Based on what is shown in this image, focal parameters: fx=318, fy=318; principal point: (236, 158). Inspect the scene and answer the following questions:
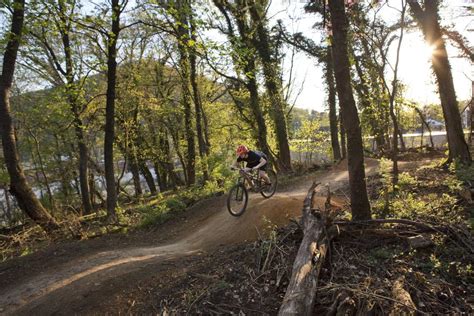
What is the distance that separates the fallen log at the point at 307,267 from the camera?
3.68 meters

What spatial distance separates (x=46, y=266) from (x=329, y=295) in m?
6.10

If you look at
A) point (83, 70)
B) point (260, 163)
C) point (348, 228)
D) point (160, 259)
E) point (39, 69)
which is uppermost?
point (39, 69)

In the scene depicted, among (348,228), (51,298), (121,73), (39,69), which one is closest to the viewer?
(51,298)

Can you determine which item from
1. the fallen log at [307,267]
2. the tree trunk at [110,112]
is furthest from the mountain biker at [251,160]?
the tree trunk at [110,112]

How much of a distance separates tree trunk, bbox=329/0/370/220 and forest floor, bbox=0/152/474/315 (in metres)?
0.67

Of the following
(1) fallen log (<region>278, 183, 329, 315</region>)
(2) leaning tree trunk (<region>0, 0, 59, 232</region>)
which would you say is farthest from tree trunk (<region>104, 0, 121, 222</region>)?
(1) fallen log (<region>278, 183, 329, 315</region>)

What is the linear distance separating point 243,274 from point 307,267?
1.13 meters

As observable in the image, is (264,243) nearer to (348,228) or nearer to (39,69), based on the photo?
(348,228)

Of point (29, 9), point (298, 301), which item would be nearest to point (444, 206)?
point (298, 301)

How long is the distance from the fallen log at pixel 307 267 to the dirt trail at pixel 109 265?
43.0 inches

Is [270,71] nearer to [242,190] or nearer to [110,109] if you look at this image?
[110,109]

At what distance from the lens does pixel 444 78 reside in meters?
10.9

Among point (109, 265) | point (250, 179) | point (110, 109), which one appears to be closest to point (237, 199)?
point (250, 179)

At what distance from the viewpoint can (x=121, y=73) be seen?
18.5m
